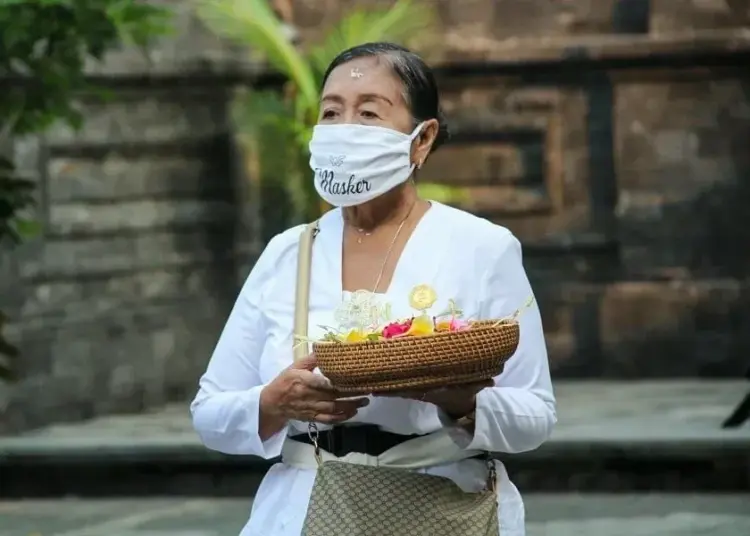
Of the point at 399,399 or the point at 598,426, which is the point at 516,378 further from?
the point at 598,426

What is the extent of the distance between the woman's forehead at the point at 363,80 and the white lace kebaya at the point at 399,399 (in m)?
0.26

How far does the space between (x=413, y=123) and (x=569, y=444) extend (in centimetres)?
572

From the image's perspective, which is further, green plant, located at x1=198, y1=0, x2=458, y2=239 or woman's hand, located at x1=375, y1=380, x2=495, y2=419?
green plant, located at x1=198, y1=0, x2=458, y2=239

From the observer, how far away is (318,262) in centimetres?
328

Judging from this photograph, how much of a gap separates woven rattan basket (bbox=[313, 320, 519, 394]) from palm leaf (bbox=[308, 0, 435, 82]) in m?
7.99

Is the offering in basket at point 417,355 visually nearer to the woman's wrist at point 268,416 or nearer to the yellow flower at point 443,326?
the yellow flower at point 443,326

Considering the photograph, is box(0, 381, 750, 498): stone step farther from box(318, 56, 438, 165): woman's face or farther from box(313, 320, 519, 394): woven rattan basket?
box(313, 320, 519, 394): woven rattan basket

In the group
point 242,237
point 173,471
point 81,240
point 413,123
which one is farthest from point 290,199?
point 413,123

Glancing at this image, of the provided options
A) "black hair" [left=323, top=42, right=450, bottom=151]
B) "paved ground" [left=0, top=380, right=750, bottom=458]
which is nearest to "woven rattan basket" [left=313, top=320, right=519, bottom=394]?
"black hair" [left=323, top=42, right=450, bottom=151]

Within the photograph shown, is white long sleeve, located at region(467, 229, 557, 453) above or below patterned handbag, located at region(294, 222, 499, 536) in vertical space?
above

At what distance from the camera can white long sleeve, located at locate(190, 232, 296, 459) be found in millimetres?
3246

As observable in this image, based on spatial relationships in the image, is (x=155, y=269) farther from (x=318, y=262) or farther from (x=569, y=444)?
(x=318, y=262)

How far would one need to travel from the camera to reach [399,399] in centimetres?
309

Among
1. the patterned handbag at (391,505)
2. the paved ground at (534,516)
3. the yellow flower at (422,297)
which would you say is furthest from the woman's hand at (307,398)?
the paved ground at (534,516)
